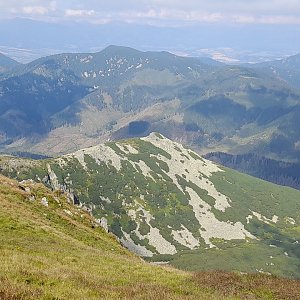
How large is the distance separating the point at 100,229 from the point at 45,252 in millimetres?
38751

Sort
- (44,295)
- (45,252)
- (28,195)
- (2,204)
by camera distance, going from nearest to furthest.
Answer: (44,295) < (45,252) < (2,204) < (28,195)

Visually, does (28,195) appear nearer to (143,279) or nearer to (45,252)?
(45,252)

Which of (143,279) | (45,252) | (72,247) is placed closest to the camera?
(143,279)

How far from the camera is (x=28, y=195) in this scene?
6994cm

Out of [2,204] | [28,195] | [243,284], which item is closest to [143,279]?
[243,284]

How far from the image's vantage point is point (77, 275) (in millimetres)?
24922

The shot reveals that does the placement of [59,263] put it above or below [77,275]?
below

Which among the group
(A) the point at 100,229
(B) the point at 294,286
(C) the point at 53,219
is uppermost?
(B) the point at 294,286

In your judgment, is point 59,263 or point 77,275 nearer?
point 77,275

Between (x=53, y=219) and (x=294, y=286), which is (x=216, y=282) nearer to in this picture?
A: (x=294, y=286)

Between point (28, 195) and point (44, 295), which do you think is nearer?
point (44, 295)

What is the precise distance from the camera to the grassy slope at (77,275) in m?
19.5

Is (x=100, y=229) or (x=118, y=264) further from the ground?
(x=118, y=264)

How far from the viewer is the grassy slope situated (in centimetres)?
1950
